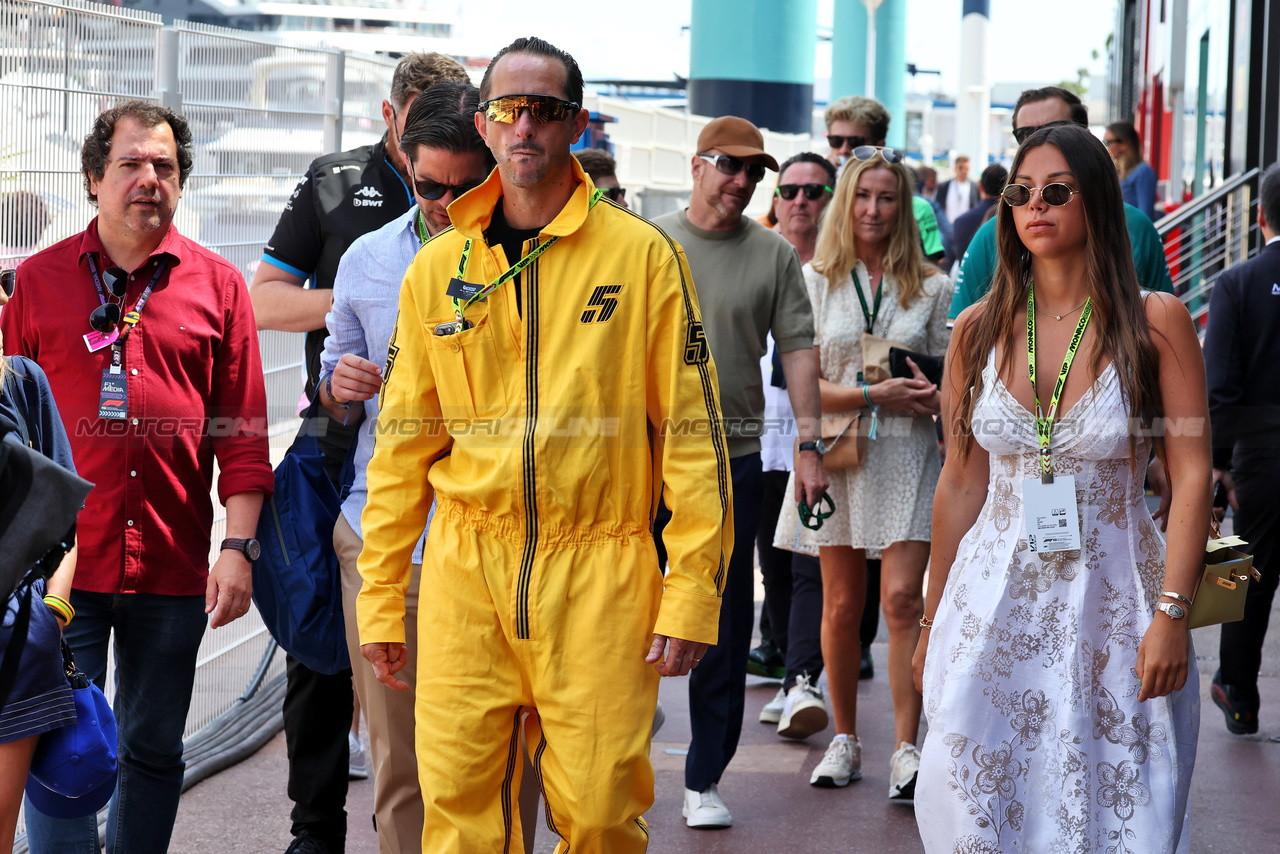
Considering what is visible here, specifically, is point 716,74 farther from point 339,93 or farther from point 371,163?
point 371,163

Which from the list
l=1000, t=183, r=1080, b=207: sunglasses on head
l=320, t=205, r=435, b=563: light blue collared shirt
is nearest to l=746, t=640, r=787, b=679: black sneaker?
l=320, t=205, r=435, b=563: light blue collared shirt

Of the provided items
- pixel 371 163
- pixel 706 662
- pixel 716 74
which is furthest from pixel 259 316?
pixel 716 74

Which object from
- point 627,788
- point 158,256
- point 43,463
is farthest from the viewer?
point 158,256

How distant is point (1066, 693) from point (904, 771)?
179 centimetres

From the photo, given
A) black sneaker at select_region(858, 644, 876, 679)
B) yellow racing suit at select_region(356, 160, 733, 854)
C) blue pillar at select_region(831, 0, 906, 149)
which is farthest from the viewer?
blue pillar at select_region(831, 0, 906, 149)

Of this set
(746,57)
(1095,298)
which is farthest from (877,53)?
(1095,298)

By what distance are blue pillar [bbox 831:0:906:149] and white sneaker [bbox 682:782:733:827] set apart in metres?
27.4

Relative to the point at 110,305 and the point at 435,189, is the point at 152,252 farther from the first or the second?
the point at 435,189

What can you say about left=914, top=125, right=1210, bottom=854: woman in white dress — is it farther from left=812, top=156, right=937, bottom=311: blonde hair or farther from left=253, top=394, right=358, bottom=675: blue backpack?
left=812, top=156, right=937, bottom=311: blonde hair

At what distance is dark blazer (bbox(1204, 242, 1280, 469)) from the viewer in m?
5.41

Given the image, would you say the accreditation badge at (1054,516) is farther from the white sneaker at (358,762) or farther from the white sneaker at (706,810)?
the white sneaker at (358,762)

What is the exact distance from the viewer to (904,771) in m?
4.72

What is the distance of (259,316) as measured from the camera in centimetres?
424

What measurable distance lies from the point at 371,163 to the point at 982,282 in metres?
2.02
